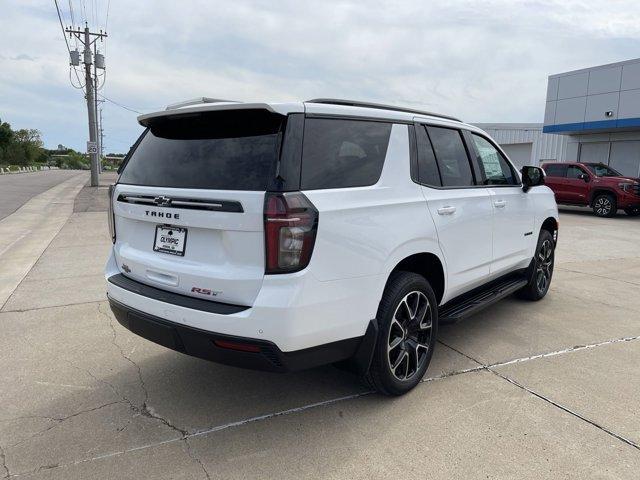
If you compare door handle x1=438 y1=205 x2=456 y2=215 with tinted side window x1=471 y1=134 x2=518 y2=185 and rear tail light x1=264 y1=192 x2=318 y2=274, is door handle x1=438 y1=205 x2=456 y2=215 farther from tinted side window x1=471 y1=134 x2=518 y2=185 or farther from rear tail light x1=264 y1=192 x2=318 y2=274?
rear tail light x1=264 y1=192 x2=318 y2=274

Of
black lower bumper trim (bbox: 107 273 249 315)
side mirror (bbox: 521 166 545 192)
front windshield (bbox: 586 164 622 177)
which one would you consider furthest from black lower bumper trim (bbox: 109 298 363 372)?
front windshield (bbox: 586 164 622 177)

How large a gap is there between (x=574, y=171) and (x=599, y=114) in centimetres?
457

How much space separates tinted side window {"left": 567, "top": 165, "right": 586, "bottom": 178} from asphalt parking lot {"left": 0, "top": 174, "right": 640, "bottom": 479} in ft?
46.5

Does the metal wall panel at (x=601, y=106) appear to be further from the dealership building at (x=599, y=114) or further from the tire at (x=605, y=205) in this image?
the tire at (x=605, y=205)

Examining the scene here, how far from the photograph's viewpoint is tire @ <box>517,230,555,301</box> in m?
5.46

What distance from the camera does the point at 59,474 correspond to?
8.38ft

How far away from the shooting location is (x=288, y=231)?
8.29ft

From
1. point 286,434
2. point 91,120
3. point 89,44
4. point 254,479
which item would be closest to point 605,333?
point 286,434

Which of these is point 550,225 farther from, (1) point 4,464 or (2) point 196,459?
(1) point 4,464

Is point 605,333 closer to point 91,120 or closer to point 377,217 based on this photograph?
point 377,217

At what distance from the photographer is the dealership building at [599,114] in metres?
19.4

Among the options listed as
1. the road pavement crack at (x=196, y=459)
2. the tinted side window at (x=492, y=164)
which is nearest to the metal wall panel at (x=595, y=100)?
the tinted side window at (x=492, y=164)

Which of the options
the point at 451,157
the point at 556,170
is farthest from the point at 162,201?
the point at 556,170

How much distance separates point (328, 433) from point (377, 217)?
129cm
